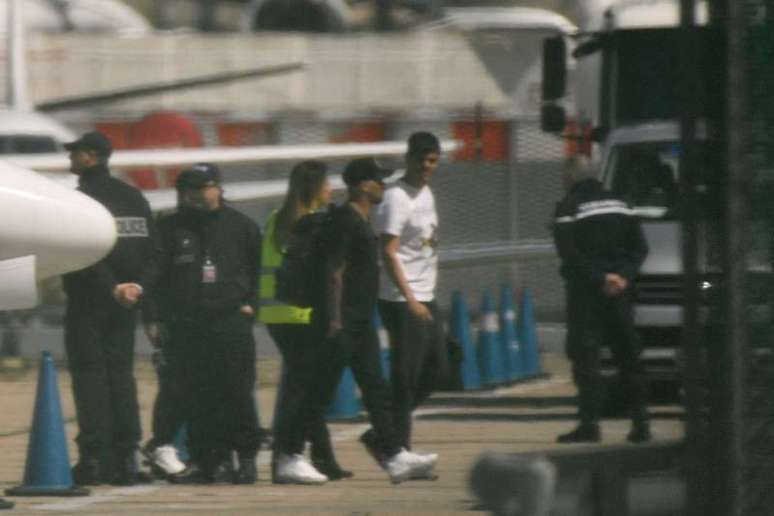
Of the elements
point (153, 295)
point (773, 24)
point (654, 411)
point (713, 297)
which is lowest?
point (654, 411)

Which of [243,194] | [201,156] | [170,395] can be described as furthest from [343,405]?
[243,194]

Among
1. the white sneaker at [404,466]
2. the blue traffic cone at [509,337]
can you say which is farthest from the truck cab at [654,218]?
the blue traffic cone at [509,337]

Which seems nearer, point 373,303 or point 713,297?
point 713,297

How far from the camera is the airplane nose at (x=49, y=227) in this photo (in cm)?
1001

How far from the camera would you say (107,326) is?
1143 cm

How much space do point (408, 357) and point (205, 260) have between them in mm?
1081

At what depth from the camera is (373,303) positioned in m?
11.2

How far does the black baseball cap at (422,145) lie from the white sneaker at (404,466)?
4.86ft

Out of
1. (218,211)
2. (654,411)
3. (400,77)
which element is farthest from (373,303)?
(400,77)

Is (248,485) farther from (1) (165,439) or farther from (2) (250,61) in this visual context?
(2) (250,61)

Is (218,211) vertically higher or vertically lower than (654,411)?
higher

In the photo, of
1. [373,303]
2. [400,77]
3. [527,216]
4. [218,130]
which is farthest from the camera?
[400,77]

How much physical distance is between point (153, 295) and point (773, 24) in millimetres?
7145

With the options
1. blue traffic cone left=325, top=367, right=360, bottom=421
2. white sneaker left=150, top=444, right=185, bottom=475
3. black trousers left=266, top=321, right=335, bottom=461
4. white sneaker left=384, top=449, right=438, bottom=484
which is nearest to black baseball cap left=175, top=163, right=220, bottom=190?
black trousers left=266, top=321, right=335, bottom=461
